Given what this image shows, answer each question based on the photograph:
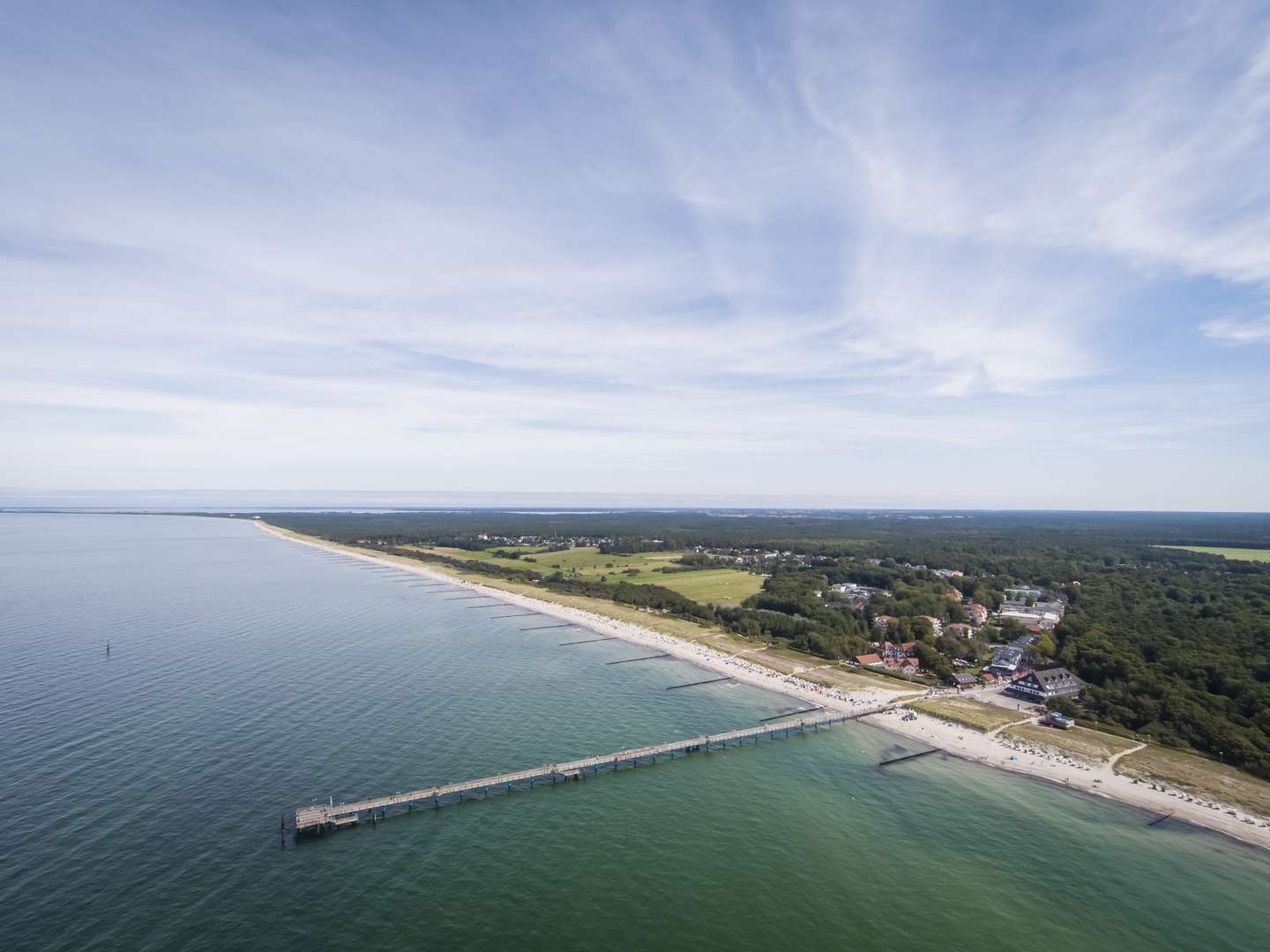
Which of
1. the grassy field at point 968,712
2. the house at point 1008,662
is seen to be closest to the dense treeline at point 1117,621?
the house at point 1008,662

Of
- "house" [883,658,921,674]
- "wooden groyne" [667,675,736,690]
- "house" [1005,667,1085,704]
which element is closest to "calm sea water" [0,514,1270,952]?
"wooden groyne" [667,675,736,690]

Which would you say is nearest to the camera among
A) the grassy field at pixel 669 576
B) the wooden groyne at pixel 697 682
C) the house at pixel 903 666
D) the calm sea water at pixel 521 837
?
the calm sea water at pixel 521 837

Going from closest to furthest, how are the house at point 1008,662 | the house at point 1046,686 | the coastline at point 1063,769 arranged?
the coastline at point 1063,769
the house at point 1046,686
the house at point 1008,662

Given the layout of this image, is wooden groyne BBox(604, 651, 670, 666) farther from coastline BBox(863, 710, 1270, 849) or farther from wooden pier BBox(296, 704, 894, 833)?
coastline BBox(863, 710, 1270, 849)

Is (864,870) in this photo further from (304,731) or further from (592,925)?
(304,731)

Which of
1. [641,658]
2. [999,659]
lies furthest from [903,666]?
[641,658]

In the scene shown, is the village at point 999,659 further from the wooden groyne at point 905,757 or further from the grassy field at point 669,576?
the grassy field at point 669,576

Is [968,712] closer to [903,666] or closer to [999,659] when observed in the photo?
[903,666]
